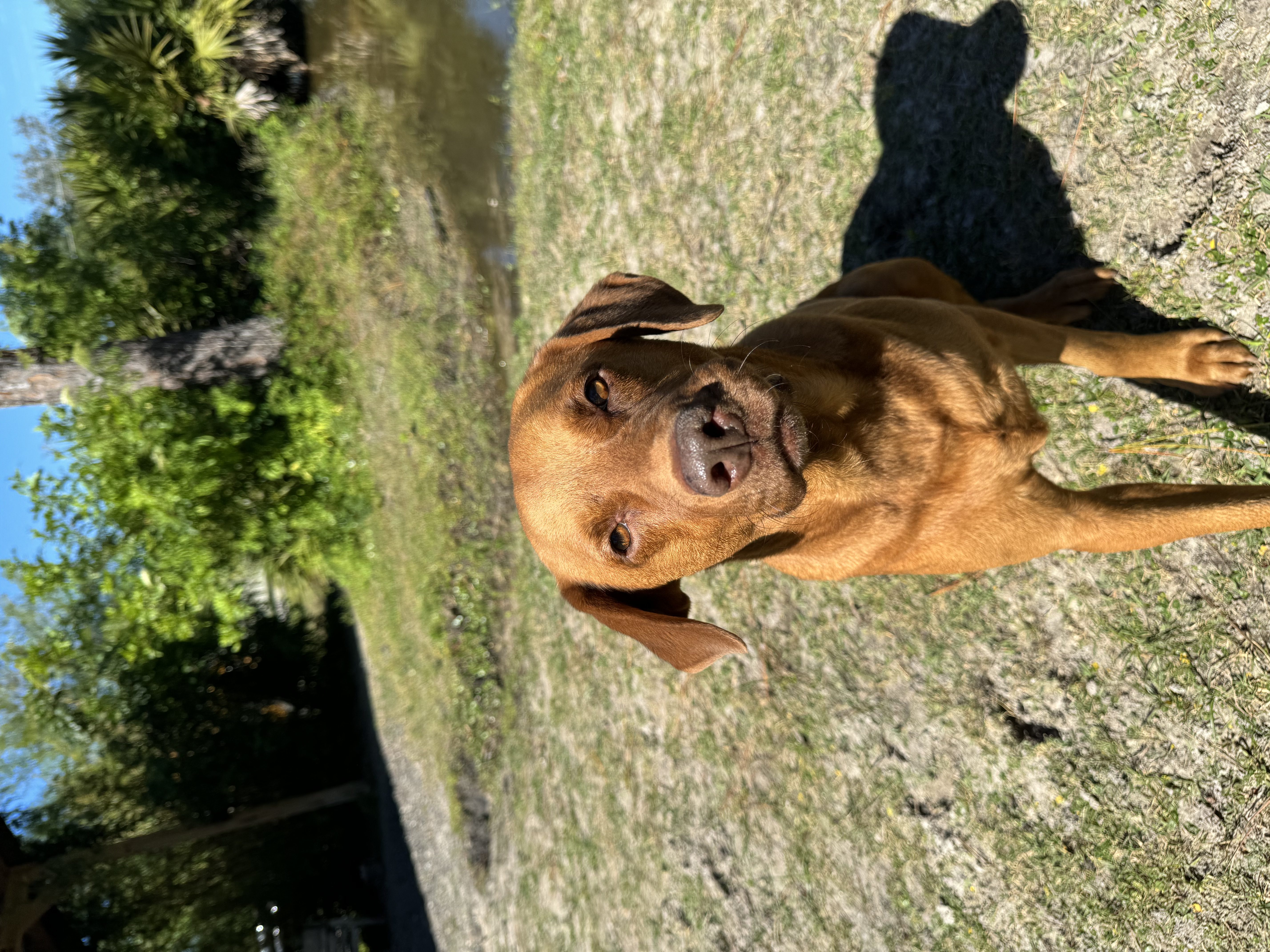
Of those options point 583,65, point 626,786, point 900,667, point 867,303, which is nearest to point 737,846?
point 626,786

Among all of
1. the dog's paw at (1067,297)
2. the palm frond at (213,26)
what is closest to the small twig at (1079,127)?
the dog's paw at (1067,297)

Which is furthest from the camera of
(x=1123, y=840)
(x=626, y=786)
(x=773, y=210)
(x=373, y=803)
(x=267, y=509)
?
(x=373, y=803)

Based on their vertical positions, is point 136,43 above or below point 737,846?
above

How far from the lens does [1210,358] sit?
3.46 m

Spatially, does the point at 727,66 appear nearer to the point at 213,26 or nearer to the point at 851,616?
the point at 851,616

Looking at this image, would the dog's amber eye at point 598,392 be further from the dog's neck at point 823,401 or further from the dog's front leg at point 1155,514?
the dog's front leg at point 1155,514

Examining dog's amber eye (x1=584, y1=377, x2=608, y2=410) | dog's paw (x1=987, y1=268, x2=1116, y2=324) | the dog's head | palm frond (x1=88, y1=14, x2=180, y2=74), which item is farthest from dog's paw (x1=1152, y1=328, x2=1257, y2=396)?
palm frond (x1=88, y1=14, x2=180, y2=74)

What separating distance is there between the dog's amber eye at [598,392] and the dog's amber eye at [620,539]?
0.47 m

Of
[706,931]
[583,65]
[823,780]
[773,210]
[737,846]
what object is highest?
[583,65]

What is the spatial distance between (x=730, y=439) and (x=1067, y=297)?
8.49 ft

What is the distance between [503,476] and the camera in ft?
28.9

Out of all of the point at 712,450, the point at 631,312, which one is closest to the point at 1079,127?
the point at 631,312

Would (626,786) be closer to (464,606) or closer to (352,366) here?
(464,606)

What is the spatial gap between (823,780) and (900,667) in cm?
107
